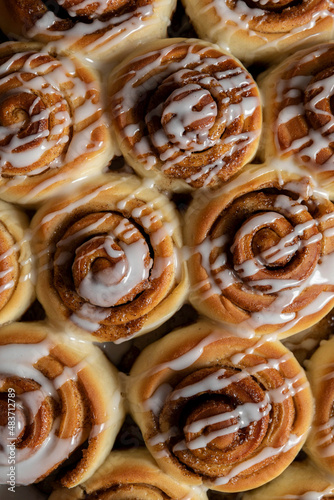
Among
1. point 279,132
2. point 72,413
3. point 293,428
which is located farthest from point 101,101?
point 293,428

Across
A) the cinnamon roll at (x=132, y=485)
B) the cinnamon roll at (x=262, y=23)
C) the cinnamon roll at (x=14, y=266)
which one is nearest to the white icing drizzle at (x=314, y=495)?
the cinnamon roll at (x=132, y=485)

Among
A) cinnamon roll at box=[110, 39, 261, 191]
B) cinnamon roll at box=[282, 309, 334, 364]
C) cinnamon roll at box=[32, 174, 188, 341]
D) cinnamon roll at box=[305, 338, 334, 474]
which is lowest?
cinnamon roll at box=[305, 338, 334, 474]

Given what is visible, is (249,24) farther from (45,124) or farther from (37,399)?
(37,399)

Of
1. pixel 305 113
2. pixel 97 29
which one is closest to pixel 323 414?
pixel 305 113

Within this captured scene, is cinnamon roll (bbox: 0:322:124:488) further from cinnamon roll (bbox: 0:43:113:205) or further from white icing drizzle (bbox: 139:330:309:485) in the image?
cinnamon roll (bbox: 0:43:113:205)

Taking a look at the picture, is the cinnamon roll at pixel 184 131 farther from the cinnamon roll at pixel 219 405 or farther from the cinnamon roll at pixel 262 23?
the cinnamon roll at pixel 219 405

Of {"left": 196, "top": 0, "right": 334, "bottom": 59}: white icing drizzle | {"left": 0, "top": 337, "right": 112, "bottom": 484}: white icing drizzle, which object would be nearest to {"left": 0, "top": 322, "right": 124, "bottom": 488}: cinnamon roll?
{"left": 0, "top": 337, "right": 112, "bottom": 484}: white icing drizzle
